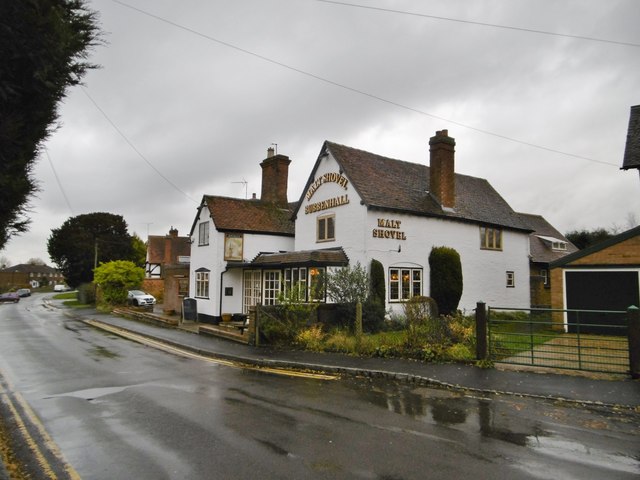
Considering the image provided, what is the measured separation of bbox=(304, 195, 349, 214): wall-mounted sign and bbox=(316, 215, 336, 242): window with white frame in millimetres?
512

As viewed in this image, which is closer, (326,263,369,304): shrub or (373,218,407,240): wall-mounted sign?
(326,263,369,304): shrub

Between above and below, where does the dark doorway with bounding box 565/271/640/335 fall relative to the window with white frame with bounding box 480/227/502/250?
below

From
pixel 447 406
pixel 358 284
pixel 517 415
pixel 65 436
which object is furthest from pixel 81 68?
pixel 358 284

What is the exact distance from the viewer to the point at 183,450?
19.9 feet

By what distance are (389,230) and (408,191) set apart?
3466mm

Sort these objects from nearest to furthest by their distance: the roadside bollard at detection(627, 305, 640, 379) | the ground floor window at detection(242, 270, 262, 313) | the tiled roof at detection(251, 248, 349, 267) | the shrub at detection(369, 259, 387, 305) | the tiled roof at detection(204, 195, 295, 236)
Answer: the roadside bollard at detection(627, 305, 640, 379)
the shrub at detection(369, 259, 387, 305)
the tiled roof at detection(251, 248, 349, 267)
the ground floor window at detection(242, 270, 262, 313)
the tiled roof at detection(204, 195, 295, 236)

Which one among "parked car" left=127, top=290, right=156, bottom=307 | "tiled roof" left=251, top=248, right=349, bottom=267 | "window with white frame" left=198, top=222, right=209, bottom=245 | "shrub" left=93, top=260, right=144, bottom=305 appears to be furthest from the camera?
"shrub" left=93, top=260, right=144, bottom=305

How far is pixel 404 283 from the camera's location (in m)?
20.8

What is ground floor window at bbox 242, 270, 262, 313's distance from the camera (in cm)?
2396

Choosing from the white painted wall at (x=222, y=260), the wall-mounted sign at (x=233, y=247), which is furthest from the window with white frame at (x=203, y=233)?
the wall-mounted sign at (x=233, y=247)

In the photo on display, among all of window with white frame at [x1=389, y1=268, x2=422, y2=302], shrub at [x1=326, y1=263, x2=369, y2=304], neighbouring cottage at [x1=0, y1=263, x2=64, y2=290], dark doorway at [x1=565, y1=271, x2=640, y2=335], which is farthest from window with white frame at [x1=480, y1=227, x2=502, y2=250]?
neighbouring cottage at [x1=0, y1=263, x2=64, y2=290]

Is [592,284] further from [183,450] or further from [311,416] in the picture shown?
[183,450]

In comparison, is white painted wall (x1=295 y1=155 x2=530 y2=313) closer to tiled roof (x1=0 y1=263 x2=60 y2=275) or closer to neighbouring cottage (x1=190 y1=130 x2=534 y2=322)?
neighbouring cottage (x1=190 y1=130 x2=534 y2=322)

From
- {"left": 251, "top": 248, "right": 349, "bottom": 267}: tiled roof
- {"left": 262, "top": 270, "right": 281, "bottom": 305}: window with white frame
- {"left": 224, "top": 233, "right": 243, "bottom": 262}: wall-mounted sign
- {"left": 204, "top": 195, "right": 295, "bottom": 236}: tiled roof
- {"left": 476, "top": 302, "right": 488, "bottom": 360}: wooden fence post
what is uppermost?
{"left": 204, "top": 195, "right": 295, "bottom": 236}: tiled roof
